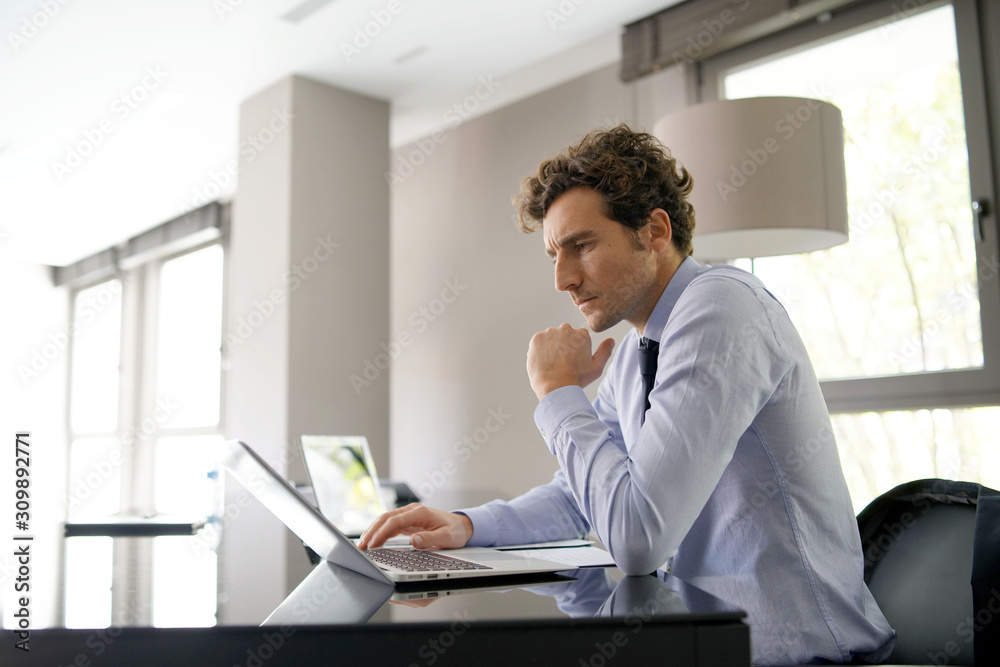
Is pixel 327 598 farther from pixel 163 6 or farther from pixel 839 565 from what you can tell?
pixel 163 6

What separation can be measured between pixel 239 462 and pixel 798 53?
113 inches

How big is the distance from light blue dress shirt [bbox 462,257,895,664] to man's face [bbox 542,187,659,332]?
173 mm

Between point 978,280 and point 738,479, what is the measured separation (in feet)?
6.54

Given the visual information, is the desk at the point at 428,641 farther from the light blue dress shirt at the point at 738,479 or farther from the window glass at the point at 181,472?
the window glass at the point at 181,472

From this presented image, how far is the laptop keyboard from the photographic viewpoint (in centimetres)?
92

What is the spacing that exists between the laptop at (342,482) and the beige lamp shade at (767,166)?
3.53ft

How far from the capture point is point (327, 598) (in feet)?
2.56

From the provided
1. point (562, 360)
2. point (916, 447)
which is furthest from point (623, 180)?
point (916, 447)

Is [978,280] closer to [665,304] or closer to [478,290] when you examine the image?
[665,304]

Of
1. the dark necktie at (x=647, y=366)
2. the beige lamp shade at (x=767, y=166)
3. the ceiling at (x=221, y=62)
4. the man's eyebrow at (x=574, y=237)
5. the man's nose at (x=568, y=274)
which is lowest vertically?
the dark necktie at (x=647, y=366)

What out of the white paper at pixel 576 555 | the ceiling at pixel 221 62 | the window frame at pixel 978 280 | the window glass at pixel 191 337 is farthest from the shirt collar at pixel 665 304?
the window glass at pixel 191 337

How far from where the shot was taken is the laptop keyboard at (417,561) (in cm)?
92

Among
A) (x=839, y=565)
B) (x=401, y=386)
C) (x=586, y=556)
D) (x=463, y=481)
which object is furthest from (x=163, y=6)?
(x=839, y=565)

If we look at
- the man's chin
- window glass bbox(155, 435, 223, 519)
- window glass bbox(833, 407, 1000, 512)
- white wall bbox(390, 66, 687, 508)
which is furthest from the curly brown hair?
window glass bbox(155, 435, 223, 519)
